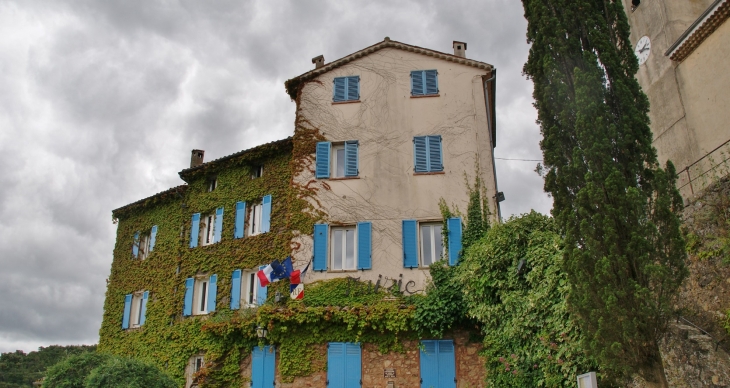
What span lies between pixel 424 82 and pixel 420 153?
2.90 meters

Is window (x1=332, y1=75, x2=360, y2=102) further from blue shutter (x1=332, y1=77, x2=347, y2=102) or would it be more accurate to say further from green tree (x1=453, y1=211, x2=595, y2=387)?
green tree (x1=453, y1=211, x2=595, y2=387)

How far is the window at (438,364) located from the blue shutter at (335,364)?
243 cm

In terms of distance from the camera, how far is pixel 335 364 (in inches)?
717

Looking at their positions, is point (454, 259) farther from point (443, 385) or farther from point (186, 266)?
point (186, 266)

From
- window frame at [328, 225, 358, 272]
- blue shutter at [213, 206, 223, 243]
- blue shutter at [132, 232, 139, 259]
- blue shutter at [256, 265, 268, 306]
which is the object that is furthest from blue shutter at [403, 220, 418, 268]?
blue shutter at [132, 232, 139, 259]

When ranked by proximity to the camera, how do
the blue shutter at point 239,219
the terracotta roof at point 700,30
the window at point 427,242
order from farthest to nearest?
the blue shutter at point 239,219 → the window at point 427,242 → the terracotta roof at point 700,30

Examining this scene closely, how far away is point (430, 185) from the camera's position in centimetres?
2002

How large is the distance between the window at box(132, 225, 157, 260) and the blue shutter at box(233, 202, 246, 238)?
5.98m

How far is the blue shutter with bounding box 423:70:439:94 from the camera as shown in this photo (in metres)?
21.5

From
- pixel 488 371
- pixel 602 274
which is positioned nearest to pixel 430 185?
pixel 488 371

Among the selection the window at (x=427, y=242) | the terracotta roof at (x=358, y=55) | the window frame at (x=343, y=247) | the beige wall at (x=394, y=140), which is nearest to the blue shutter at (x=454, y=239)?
the window at (x=427, y=242)

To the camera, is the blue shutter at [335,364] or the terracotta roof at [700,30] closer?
the terracotta roof at [700,30]

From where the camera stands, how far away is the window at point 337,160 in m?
20.7

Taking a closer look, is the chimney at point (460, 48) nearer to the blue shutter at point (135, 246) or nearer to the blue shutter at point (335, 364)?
the blue shutter at point (335, 364)
